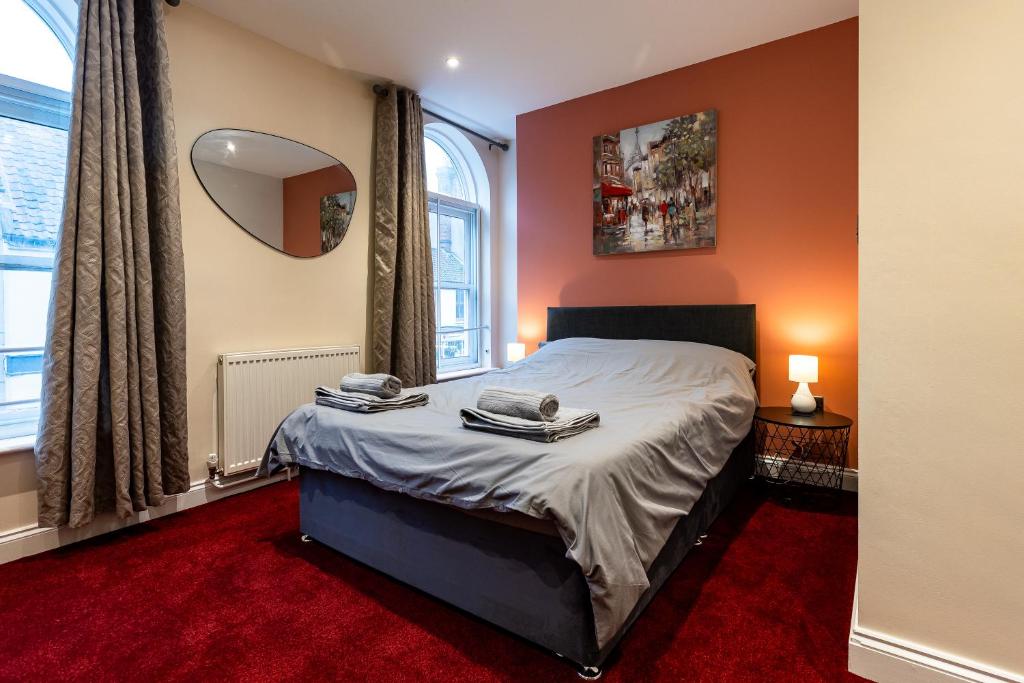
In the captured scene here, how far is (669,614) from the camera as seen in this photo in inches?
67.1

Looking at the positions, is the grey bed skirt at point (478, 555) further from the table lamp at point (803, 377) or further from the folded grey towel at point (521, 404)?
the table lamp at point (803, 377)

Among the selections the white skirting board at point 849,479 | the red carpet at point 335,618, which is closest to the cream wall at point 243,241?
the red carpet at point 335,618

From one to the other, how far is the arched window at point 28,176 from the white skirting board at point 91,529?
453 millimetres

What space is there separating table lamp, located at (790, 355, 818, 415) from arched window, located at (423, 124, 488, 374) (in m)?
2.77

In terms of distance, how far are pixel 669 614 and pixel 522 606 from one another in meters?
0.55

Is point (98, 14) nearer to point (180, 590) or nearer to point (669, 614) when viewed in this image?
point (180, 590)

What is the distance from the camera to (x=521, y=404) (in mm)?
1755

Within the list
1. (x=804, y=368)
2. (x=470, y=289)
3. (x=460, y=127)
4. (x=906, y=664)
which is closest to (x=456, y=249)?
(x=470, y=289)

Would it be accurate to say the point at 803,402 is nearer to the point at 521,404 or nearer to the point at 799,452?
the point at 799,452

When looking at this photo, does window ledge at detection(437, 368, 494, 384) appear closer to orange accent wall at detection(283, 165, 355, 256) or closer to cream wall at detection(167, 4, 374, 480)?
cream wall at detection(167, 4, 374, 480)

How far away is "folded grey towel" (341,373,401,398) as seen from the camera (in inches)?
88.7

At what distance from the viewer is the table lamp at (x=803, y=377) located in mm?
2816

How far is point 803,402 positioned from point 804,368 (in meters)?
0.19

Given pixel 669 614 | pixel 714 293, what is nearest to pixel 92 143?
pixel 669 614
